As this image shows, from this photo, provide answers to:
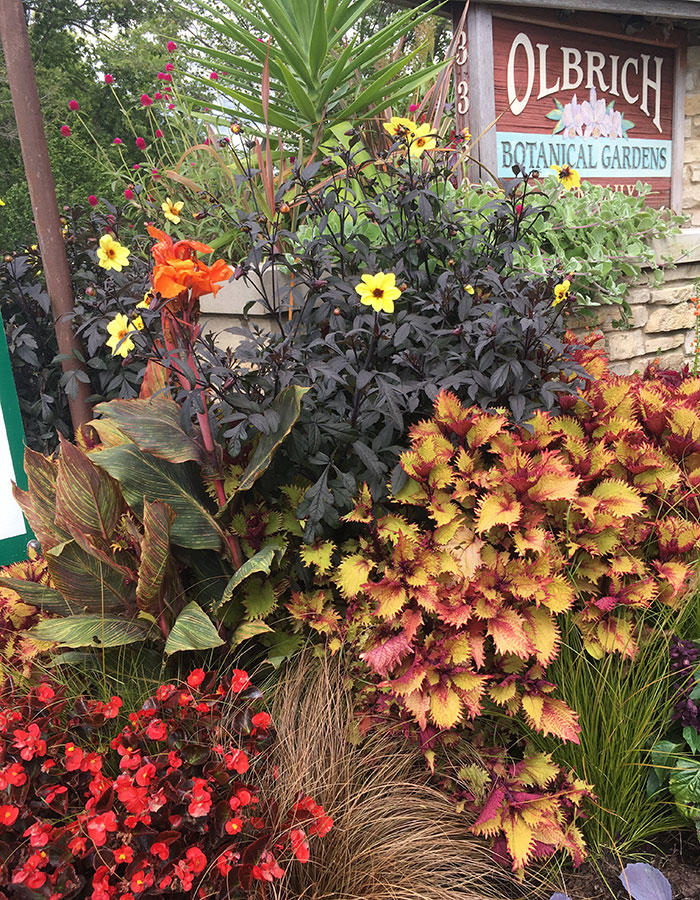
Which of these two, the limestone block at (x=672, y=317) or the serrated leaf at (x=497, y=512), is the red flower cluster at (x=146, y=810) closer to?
the serrated leaf at (x=497, y=512)

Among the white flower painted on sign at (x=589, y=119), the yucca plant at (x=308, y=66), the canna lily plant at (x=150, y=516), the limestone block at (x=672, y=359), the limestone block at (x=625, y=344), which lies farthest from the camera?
the limestone block at (x=672, y=359)

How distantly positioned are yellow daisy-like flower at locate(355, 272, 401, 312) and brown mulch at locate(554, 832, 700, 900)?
1474mm

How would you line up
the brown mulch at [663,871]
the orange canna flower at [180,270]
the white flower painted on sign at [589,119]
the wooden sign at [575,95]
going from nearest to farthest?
the orange canna flower at [180,270]
the brown mulch at [663,871]
the wooden sign at [575,95]
the white flower painted on sign at [589,119]

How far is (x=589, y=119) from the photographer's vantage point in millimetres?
3504

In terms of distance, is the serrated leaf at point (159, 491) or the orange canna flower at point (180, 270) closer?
the orange canna flower at point (180, 270)

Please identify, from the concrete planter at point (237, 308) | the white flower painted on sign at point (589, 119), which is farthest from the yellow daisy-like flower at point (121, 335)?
the white flower painted on sign at point (589, 119)

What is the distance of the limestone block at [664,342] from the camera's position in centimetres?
346

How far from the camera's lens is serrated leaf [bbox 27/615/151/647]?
1751 mm

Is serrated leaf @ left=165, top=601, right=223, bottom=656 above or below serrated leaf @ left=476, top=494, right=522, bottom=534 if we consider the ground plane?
below

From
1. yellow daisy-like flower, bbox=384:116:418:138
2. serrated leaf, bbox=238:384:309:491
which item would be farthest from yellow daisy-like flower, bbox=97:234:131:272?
yellow daisy-like flower, bbox=384:116:418:138

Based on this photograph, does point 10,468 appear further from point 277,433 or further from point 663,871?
point 663,871

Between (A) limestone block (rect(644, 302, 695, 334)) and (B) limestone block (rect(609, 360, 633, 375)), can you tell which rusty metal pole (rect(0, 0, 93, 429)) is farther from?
(A) limestone block (rect(644, 302, 695, 334))

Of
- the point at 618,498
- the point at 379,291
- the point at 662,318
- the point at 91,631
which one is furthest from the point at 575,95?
the point at 91,631

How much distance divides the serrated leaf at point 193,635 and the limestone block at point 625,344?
240 centimetres
